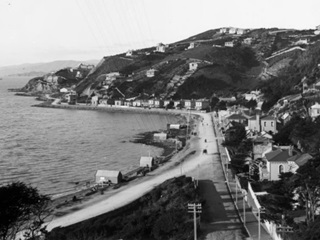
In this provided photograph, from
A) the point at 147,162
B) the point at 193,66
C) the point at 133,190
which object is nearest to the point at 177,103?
the point at 193,66

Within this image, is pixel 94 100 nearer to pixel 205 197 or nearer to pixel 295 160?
pixel 205 197

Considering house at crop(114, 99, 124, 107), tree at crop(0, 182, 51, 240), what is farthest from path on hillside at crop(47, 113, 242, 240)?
house at crop(114, 99, 124, 107)

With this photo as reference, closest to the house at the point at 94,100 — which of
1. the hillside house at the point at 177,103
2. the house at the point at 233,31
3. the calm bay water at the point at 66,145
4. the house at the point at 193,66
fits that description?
the calm bay water at the point at 66,145

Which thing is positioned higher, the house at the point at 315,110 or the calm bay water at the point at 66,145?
the house at the point at 315,110

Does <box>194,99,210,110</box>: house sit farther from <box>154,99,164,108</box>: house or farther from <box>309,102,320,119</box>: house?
<box>309,102,320,119</box>: house

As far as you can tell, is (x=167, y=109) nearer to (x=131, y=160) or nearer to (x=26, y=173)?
(x=131, y=160)

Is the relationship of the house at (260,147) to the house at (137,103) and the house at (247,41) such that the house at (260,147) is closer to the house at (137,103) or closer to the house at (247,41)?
the house at (137,103)
